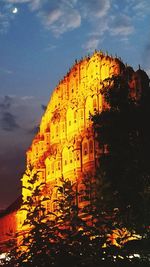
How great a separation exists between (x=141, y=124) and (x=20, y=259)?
73.4 feet

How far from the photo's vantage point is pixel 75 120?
54.8 metres

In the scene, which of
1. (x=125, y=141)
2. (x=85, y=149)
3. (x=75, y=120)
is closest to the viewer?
(x=125, y=141)

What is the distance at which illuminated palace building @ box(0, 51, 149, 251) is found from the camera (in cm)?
5144

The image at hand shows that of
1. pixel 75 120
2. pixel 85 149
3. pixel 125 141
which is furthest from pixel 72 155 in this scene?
pixel 125 141

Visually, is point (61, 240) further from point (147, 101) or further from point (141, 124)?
point (147, 101)

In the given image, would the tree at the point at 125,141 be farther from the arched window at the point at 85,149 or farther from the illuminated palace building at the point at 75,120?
the arched window at the point at 85,149

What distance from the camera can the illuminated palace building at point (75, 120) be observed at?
2025 inches

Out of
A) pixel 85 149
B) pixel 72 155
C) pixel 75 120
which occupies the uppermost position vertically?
pixel 75 120

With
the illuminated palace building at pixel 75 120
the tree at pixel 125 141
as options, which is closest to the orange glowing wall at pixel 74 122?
→ the illuminated palace building at pixel 75 120

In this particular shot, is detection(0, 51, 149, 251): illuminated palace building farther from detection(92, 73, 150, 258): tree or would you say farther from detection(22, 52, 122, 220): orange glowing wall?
detection(92, 73, 150, 258): tree

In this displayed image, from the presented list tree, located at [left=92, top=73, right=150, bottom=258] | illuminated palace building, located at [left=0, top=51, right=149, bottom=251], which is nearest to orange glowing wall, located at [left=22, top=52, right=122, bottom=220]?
illuminated palace building, located at [left=0, top=51, right=149, bottom=251]

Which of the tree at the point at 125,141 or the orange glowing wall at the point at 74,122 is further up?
the orange glowing wall at the point at 74,122

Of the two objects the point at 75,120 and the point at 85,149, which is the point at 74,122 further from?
A: the point at 85,149

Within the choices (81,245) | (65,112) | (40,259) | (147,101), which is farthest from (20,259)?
(65,112)
